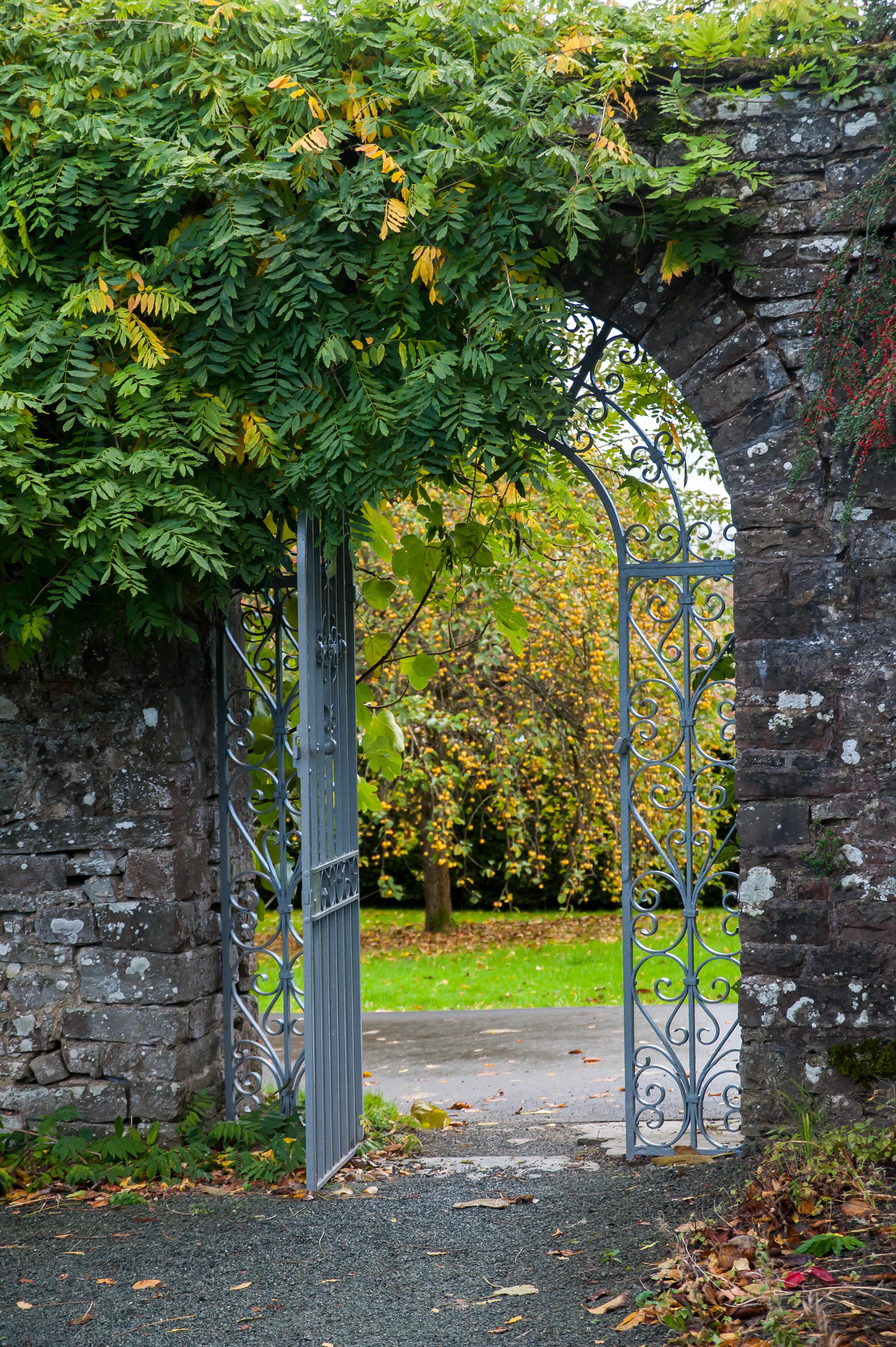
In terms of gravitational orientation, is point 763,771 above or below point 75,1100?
above

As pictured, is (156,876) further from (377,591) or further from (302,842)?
(377,591)

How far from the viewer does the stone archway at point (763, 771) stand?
13.3 feet

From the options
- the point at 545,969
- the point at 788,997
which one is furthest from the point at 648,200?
the point at 545,969

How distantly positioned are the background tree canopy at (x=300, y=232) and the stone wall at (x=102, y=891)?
521mm

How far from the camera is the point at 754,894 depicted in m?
4.14

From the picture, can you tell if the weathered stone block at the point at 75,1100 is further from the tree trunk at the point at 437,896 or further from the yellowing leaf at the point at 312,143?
the tree trunk at the point at 437,896

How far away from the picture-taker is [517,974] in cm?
984

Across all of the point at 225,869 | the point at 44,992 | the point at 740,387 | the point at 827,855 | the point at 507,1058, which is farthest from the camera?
the point at 507,1058

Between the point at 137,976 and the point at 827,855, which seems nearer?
the point at 827,855

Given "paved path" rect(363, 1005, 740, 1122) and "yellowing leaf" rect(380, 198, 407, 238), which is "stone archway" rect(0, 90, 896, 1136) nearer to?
"yellowing leaf" rect(380, 198, 407, 238)

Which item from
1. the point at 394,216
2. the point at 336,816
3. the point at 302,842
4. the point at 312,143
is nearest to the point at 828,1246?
the point at 302,842

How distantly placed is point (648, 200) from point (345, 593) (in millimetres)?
1922

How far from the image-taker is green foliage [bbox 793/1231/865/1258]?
3051 millimetres

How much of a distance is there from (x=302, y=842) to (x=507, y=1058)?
3079 millimetres
